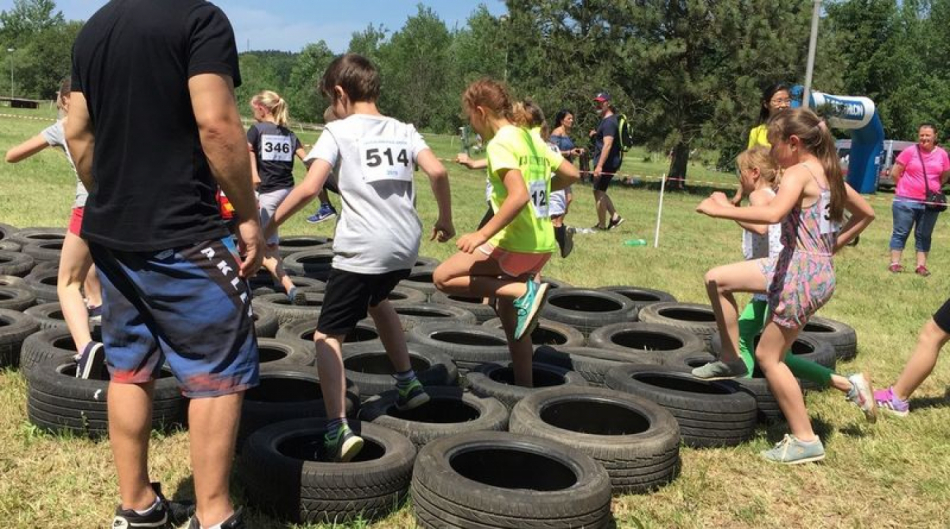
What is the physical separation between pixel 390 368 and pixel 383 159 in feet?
7.12

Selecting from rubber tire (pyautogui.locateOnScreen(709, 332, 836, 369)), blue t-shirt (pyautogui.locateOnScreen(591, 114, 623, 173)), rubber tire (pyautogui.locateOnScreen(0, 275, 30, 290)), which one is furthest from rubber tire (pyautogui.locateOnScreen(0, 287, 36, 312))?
blue t-shirt (pyautogui.locateOnScreen(591, 114, 623, 173))

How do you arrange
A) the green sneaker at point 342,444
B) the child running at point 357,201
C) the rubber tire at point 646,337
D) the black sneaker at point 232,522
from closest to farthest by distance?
1. the black sneaker at point 232,522
2. the green sneaker at point 342,444
3. the child running at point 357,201
4. the rubber tire at point 646,337

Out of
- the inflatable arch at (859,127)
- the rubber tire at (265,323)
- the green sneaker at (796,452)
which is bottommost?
the green sneaker at (796,452)

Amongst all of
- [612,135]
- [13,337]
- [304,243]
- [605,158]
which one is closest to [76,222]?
[13,337]

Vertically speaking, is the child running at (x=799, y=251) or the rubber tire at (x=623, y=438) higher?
the child running at (x=799, y=251)

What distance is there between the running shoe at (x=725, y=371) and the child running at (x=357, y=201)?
207cm

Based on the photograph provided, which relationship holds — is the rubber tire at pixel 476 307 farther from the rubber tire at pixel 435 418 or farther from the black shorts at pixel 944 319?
the black shorts at pixel 944 319

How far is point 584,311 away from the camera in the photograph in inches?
281

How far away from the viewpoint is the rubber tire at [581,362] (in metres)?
5.12

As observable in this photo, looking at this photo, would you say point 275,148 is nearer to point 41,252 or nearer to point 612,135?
point 41,252

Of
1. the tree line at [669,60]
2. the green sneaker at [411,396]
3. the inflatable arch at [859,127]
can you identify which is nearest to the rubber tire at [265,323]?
the green sneaker at [411,396]

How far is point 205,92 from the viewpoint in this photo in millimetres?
2506

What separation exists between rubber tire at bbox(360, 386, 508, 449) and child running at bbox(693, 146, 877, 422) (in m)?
1.41

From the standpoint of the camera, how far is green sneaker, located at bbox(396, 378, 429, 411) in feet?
13.4
